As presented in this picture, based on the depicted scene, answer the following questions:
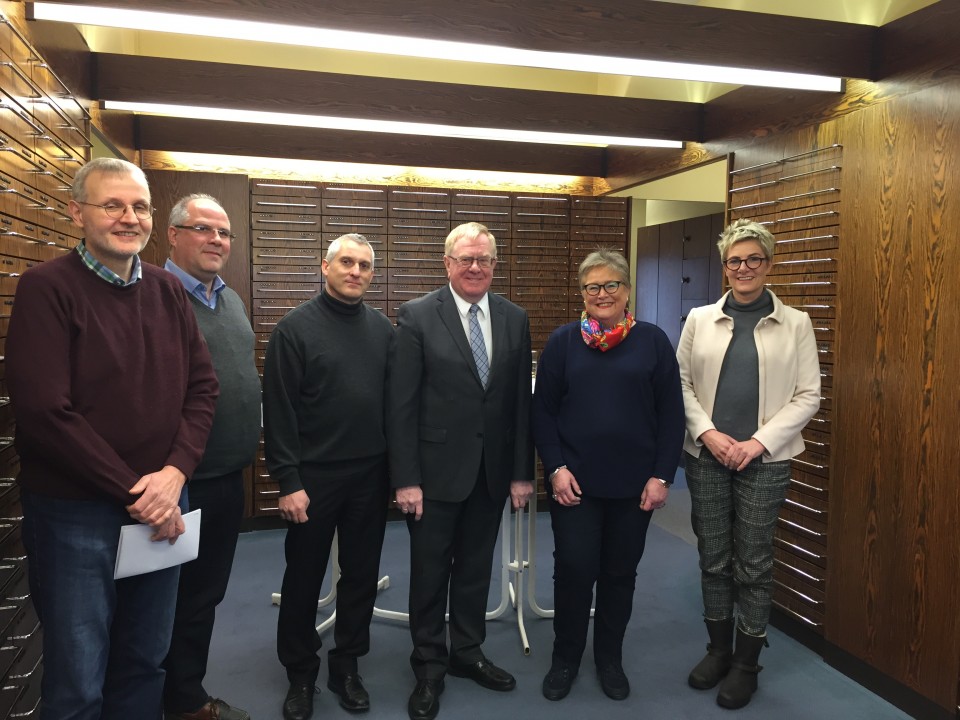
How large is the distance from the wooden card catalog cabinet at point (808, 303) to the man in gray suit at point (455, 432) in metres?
1.26

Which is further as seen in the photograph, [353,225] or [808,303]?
[353,225]

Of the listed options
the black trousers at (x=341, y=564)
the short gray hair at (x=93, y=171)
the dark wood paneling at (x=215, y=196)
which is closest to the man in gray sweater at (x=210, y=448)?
the black trousers at (x=341, y=564)

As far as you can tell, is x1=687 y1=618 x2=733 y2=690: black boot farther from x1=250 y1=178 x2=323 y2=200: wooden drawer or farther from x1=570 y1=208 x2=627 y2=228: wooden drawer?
x1=250 y1=178 x2=323 y2=200: wooden drawer

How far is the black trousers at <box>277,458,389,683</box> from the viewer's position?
2.18m

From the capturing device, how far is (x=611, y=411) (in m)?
2.19

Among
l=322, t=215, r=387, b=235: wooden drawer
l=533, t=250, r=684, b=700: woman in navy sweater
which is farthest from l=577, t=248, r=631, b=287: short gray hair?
l=322, t=215, r=387, b=235: wooden drawer

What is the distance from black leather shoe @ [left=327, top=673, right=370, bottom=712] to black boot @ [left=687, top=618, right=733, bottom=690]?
1187 millimetres

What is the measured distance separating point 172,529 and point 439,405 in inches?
35.0

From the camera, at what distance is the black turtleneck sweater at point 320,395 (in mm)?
2109

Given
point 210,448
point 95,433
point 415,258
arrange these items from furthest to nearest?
point 415,258 → point 210,448 → point 95,433

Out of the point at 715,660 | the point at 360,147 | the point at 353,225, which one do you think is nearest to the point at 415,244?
the point at 353,225

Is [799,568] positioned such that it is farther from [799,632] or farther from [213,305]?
Answer: [213,305]

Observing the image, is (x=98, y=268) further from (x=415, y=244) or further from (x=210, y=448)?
(x=415, y=244)

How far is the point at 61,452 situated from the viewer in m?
1.44
